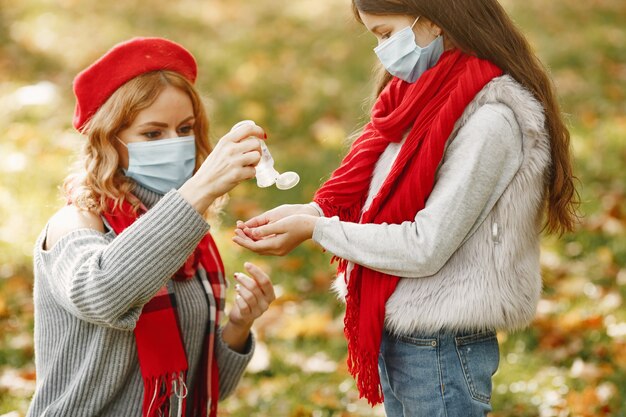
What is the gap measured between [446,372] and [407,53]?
3.23 ft

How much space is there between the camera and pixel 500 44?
93.9 inches

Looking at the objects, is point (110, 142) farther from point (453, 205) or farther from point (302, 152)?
point (302, 152)

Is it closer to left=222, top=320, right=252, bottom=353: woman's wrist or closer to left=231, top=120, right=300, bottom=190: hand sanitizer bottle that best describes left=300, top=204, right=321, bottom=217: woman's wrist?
left=231, top=120, right=300, bottom=190: hand sanitizer bottle

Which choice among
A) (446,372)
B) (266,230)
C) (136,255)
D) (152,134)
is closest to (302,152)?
(152,134)

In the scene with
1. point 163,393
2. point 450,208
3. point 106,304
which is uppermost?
point 450,208

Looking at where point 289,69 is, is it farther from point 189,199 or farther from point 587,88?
point 189,199

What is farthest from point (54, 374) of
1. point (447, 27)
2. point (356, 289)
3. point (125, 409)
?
point (447, 27)

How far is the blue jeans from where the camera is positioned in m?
2.38

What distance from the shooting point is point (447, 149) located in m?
2.35

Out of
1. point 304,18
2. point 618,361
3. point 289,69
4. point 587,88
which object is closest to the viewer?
point 618,361

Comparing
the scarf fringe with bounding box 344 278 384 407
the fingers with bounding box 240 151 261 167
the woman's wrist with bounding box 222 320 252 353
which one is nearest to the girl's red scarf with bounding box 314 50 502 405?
the scarf fringe with bounding box 344 278 384 407

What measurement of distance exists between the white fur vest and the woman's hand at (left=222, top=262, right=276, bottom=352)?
0.75 metres

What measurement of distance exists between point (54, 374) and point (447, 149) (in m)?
1.53

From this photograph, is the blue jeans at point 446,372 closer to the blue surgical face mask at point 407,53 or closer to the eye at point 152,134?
the blue surgical face mask at point 407,53
